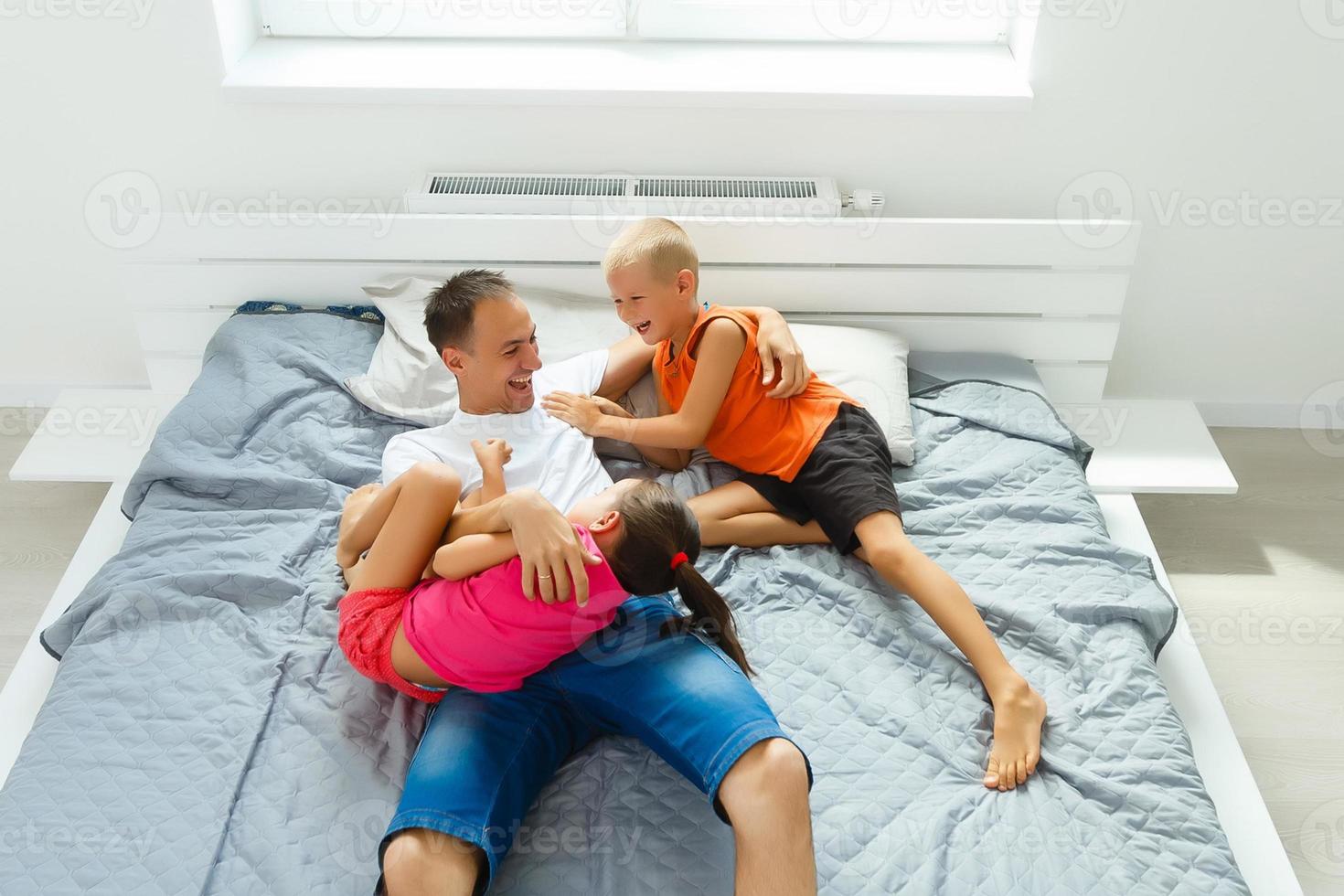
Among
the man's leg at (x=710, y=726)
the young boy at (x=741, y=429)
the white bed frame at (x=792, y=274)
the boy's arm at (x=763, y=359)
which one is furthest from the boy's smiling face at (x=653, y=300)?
the man's leg at (x=710, y=726)

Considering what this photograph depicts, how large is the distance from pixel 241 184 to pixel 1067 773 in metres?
2.10

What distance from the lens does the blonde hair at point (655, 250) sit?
192cm

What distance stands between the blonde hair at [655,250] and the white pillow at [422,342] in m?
0.33

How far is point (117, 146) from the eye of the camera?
8.27 feet

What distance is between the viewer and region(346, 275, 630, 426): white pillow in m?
2.14

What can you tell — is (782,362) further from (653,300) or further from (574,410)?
(574,410)

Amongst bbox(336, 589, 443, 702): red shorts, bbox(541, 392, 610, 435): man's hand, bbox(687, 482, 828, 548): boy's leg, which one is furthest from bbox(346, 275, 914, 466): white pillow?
bbox(336, 589, 443, 702): red shorts

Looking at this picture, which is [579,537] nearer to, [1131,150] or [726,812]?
[726,812]

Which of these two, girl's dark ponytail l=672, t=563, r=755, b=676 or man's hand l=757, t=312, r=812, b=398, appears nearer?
girl's dark ponytail l=672, t=563, r=755, b=676

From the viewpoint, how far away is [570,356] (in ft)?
7.25

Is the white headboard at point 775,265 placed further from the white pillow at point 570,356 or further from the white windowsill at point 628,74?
the white windowsill at point 628,74

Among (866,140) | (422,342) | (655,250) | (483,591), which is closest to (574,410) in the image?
(655,250)

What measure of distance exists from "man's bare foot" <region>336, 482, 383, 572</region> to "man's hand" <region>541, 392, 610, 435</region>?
12.7 inches

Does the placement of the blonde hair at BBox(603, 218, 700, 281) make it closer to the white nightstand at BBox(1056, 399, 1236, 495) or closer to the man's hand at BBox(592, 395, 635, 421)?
the man's hand at BBox(592, 395, 635, 421)
